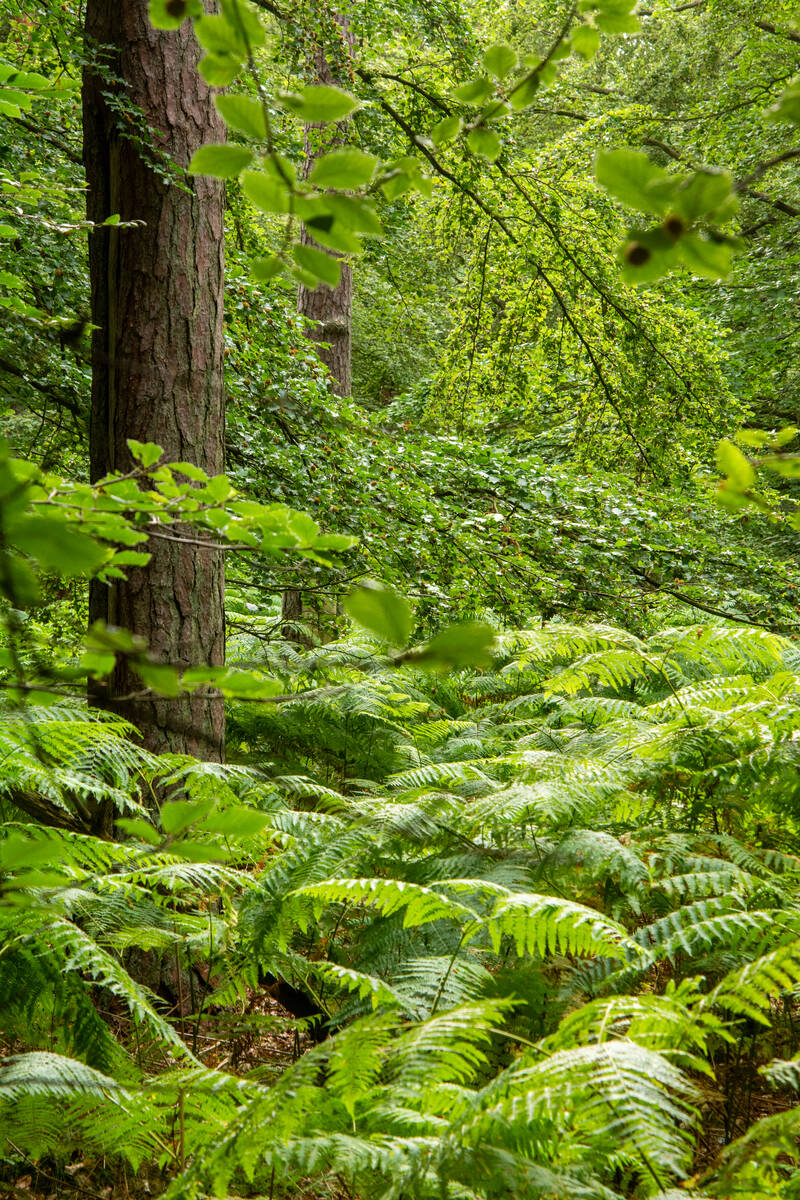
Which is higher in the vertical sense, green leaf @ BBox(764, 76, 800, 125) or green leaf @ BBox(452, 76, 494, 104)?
green leaf @ BBox(452, 76, 494, 104)

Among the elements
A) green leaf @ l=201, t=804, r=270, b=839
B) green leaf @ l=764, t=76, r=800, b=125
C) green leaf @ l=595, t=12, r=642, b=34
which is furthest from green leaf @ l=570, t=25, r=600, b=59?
green leaf @ l=201, t=804, r=270, b=839

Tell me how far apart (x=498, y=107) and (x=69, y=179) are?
3.41m

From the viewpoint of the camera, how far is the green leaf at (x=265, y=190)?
76cm

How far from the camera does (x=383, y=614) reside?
61 centimetres

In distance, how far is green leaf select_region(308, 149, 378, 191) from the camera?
716mm

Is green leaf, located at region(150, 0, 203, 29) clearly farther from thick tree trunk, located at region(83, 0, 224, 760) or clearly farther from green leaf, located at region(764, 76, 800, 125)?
thick tree trunk, located at region(83, 0, 224, 760)

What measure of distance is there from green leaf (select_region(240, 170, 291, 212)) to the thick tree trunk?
2170 mm

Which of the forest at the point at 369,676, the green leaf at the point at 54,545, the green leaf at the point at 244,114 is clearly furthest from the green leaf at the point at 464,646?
the green leaf at the point at 244,114

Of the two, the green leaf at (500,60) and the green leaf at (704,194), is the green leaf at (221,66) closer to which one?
the green leaf at (500,60)

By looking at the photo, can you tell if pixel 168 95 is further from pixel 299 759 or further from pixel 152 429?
pixel 299 759

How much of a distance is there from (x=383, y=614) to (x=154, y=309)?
2639 millimetres

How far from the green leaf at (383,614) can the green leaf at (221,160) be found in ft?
1.47

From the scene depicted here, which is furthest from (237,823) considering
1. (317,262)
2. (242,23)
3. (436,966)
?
(436,966)

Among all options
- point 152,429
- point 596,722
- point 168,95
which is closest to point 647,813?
point 596,722
